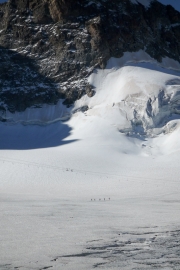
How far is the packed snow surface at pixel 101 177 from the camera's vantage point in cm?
877

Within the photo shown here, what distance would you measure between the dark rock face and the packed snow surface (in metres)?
1.71

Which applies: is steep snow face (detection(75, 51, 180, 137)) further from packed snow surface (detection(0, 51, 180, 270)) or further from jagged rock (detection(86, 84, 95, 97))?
jagged rock (detection(86, 84, 95, 97))

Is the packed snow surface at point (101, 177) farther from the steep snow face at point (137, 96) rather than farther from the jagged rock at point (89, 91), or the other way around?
the jagged rock at point (89, 91)

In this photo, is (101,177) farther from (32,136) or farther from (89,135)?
(32,136)

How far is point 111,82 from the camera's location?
47656mm

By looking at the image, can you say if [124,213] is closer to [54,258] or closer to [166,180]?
[54,258]

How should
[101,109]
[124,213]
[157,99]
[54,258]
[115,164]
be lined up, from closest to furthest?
[54,258], [124,213], [115,164], [157,99], [101,109]

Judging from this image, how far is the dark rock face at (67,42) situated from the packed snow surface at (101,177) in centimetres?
171

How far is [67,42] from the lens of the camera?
51.8 metres

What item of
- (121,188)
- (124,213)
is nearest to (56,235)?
(124,213)

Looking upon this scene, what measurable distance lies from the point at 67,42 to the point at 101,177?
1091 inches

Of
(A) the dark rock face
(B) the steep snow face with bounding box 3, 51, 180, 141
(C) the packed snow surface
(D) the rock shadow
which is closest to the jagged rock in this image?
(A) the dark rock face

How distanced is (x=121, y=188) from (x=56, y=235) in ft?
46.8

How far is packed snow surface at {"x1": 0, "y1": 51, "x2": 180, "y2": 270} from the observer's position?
28.8 ft
